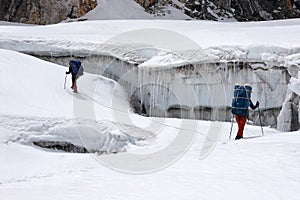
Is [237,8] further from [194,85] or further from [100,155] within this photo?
[100,155]

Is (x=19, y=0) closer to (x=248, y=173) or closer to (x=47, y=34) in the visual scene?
(x=47, y=34)

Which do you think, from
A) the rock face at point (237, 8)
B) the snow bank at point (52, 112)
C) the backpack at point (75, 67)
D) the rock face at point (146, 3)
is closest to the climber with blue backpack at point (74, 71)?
the backpack at point (75, 67)

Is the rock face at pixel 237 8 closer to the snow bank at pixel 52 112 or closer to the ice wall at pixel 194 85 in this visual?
the ice wall at pixel 194 85

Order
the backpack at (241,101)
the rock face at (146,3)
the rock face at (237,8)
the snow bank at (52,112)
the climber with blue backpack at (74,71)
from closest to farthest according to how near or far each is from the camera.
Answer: the backpack at (241,101) → the snow bank at (52,112) → the climber with blue backpack at (74,71) → the rock face at (237,8) → the rock face at (146,3)

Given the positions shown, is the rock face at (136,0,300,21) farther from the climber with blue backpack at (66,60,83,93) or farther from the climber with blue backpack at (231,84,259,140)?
the climber with blue backpack at (231,84,259,140)

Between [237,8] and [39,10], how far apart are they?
51.6 ft

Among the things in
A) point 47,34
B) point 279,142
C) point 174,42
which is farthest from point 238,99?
point 47,34

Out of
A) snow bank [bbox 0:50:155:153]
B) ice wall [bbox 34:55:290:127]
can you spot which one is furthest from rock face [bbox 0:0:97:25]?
snow bank [bbox 0:50:155:153]

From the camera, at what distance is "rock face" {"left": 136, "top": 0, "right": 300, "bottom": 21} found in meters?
30.9

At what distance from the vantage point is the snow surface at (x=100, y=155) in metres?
4.06

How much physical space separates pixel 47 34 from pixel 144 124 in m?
9.57

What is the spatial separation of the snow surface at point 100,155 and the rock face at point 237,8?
19871 millimetres

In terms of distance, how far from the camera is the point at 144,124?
1038cm

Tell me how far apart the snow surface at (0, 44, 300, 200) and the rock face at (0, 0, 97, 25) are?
56.0 feet
